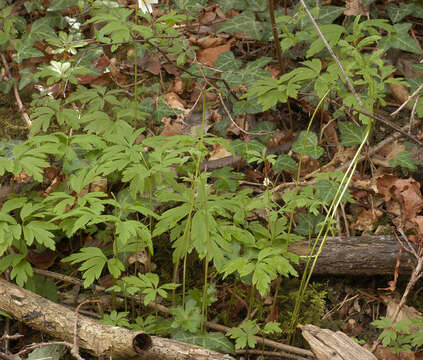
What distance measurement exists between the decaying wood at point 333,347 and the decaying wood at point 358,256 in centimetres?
64

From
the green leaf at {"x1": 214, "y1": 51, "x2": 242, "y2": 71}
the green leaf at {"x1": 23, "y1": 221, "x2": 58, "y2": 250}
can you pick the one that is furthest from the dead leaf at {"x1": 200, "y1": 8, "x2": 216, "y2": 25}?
the green leaf at {"x1": 23, "y1": 221, "x2": 58, "y2": 250}

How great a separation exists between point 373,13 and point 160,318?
3.24 metres

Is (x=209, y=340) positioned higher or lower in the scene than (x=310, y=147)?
lower

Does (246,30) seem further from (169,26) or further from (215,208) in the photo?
(215,208)

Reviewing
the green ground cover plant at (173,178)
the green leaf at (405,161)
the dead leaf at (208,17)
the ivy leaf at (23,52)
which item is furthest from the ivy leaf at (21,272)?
the dead leaf at (208,17)

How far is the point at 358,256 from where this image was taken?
121 inches

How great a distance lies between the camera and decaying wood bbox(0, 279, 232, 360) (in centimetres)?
244

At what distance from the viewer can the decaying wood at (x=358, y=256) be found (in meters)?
3.07

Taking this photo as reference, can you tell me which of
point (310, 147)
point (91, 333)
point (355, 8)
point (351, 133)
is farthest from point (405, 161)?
point (91, 333)

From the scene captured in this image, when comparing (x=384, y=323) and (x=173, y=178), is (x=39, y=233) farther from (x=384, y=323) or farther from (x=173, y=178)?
(x=384, y=323)

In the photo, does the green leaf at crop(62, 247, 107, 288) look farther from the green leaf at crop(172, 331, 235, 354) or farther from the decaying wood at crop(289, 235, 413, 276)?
the decaying wood at crop(289, 235, 413, 276)

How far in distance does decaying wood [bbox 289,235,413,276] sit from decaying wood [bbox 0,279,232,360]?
954mm

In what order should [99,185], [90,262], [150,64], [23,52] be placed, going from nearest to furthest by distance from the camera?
[90,262] → [99,185] → [23,52] → [150,64]

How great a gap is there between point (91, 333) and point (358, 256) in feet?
5.23
